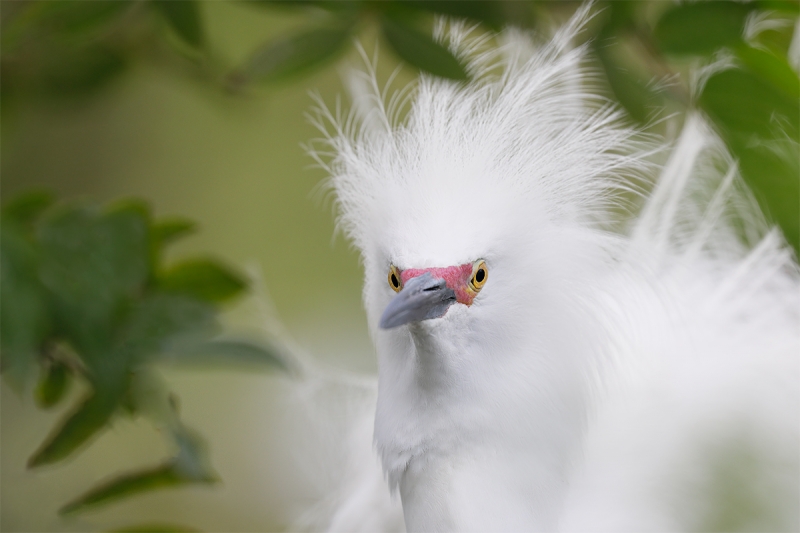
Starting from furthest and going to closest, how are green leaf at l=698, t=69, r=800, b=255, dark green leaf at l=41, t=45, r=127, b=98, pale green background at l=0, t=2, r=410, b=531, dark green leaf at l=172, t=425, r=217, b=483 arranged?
pale green background at l=0, t=2, r=410, b=531
dark green leaf at l=41, t=45, r=127, b=98
dark green leaf at l=172, t=425, r=217, b=483
green leaf at l=698, t=69, r=800, b=255

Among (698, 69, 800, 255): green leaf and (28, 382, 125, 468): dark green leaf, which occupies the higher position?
(698, 69, 800, 255): green leaf

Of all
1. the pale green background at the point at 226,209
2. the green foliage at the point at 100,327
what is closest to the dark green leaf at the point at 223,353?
the green foliage at the point at 100,327

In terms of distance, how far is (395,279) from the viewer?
0.62 meters

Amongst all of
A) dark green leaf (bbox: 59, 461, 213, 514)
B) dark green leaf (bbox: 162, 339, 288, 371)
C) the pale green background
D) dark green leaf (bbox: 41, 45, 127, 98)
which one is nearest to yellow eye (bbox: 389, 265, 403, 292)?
dark green leaf (bbox: 162, 339, 288, 371)

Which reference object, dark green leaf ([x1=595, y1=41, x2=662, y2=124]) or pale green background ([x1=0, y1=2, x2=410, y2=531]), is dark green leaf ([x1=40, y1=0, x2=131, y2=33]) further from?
pale green background ([x1=0, y1=2, x2=410, y2=531])

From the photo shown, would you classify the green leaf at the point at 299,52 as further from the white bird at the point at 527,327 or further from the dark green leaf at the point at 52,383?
the dark green leaf at the point at 52,383

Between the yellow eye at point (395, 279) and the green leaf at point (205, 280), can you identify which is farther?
the green leaf at point (205, 280)

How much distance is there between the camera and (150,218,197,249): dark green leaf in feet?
2.35

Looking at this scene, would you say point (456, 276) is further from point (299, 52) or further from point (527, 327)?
point (299, 52)

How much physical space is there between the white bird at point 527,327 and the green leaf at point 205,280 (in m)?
0.13

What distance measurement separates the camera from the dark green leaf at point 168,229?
2.35 ft

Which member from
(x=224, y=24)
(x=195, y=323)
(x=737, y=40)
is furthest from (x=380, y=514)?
(x=224, y=24)

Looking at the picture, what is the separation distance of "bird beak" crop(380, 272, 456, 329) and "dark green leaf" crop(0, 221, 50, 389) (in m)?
0.25

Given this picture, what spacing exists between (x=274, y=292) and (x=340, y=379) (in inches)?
43.7
